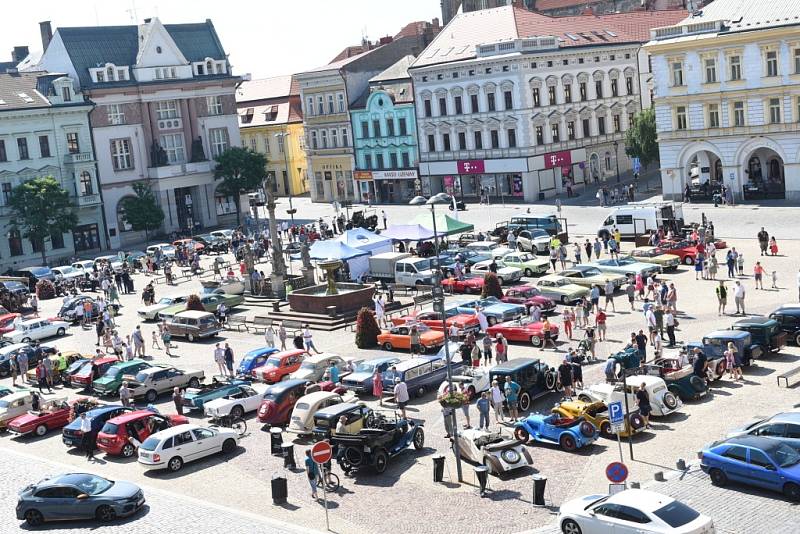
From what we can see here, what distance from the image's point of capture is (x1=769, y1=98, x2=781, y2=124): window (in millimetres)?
66938

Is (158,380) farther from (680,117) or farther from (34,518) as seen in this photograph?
(680,117)

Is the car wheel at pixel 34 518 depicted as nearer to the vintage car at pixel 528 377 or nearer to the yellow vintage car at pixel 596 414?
the vintage car at pixel 528 377

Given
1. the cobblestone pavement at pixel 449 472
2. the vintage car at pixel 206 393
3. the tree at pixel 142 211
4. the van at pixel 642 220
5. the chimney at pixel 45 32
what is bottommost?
the cobblestone pavement at pixel 449 472

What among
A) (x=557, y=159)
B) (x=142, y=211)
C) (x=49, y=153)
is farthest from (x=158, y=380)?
(x=557, y=159)

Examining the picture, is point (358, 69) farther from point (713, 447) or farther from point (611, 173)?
point (713, 447)

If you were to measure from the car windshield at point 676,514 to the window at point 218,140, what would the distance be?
76.7 meters

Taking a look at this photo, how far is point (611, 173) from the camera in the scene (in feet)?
290

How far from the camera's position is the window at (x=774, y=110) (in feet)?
220

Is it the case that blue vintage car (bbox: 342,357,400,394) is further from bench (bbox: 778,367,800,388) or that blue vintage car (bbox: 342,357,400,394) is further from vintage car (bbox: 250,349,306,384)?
bench (bbox: 778,367,800,388)

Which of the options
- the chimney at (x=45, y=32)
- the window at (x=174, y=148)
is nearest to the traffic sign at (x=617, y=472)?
the window at (x=174, y=148)

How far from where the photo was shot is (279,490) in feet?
89.4

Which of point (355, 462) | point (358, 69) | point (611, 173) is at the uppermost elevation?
point (358, 69)

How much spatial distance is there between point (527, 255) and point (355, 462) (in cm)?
2873

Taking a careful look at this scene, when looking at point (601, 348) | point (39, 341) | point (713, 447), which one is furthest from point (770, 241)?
point (39, 341)
